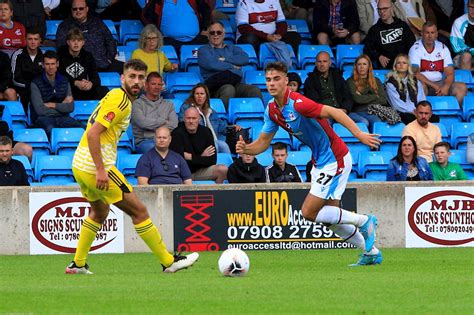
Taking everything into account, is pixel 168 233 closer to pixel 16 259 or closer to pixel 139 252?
pixel 139 252

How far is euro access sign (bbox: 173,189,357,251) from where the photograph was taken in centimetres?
1509

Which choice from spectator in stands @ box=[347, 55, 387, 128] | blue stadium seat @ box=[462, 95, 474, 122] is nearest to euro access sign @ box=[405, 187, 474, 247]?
spectator in stands @ box=[347, 55, 387, 128]

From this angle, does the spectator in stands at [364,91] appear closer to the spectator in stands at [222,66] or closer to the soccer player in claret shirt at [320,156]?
the spectator in stands at [222,66]

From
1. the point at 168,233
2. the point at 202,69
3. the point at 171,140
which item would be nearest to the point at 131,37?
the point at 202,69

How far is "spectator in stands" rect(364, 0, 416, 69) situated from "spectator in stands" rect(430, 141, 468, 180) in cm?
293

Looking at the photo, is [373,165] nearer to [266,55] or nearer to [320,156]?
[266,55]

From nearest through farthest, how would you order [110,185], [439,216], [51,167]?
[110,185] < [439,216] < [51,167]

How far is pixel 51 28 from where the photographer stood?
1892cm

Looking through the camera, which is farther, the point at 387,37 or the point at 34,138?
the point at 387,37

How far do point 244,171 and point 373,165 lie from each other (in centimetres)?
227

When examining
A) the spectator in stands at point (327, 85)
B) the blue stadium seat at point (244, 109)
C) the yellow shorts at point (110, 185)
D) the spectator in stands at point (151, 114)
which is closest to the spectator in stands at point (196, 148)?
the spectator in stands at point (151, 114)

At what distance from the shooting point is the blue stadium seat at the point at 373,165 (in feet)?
56.9

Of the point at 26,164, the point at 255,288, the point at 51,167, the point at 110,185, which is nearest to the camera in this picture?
the point at 255,288

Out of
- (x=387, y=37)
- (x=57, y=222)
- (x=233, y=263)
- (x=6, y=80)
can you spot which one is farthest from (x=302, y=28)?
(x=233, y=263)
